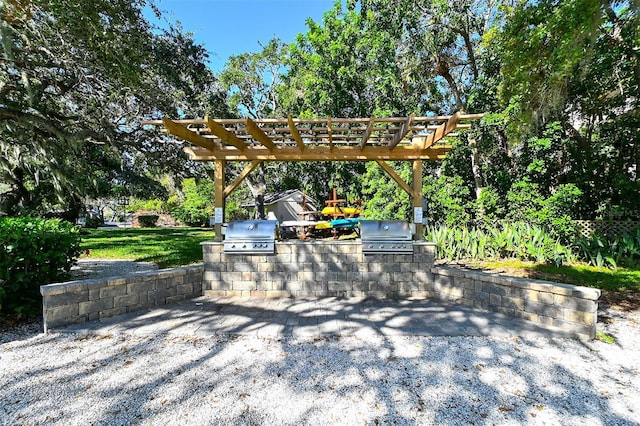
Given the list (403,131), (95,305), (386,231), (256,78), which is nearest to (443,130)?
(403,131)

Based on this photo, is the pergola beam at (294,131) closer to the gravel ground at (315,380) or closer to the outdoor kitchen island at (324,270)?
the outdoor kitchen island at (324,270)

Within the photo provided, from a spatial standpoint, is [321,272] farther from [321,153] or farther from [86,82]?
[86,82]

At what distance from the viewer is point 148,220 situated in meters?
23.7

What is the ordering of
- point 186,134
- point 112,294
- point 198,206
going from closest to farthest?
point 112,294
point 186,134
point 198,206

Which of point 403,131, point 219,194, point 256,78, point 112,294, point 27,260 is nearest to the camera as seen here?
point 27,260

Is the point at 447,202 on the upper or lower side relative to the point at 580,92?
lower

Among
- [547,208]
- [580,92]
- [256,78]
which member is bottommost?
[547,208]

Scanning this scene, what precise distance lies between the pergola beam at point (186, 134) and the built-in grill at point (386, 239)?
8.48 ft

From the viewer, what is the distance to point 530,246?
6434 mm

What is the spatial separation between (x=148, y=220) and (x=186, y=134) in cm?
2300

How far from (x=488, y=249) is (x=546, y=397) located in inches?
216

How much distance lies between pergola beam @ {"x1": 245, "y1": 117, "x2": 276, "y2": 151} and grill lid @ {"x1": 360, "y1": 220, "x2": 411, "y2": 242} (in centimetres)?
179

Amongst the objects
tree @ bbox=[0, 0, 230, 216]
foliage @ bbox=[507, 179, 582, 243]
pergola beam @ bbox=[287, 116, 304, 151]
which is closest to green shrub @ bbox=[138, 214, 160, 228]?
tree @ bbox=[0, 0, 230, 216]

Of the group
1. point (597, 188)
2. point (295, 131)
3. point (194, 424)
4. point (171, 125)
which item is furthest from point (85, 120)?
point (597, 188)
